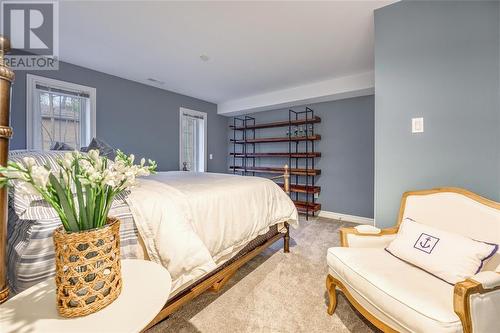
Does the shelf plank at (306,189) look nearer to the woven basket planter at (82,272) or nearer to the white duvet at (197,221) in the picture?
the white duvet at (197,221)

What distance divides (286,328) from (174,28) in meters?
2.90

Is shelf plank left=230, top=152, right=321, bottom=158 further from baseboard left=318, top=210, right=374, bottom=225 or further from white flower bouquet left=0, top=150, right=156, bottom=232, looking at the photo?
white flower bouquet left=0, top=150, right=156, bottom=232

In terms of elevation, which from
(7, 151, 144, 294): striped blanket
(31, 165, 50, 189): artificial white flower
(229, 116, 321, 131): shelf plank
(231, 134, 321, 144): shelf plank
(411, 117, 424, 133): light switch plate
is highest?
(229, 116, 321, 131): shelf plank

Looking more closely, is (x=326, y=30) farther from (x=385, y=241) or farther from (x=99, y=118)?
(x=99, y=118)

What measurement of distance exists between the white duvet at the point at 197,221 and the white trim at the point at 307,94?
92.4 inches

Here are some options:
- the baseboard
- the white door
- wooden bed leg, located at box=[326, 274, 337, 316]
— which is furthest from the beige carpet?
the white door

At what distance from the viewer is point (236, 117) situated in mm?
5434

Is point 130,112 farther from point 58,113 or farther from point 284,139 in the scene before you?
point 284,139

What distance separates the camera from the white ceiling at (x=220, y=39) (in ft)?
6.24

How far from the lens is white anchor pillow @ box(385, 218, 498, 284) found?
3.66 ft

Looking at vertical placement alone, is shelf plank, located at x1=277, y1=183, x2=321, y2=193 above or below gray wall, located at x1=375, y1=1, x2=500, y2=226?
below

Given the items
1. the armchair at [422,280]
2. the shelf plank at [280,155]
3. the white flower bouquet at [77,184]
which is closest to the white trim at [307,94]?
the shelf plank at [280,155]

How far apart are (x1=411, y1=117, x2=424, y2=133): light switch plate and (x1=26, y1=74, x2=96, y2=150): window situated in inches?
159

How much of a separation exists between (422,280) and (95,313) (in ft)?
5.10
